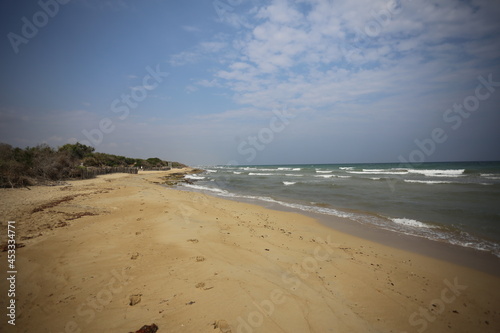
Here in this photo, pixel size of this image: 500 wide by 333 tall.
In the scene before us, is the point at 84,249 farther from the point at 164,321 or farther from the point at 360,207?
the point at 360,207

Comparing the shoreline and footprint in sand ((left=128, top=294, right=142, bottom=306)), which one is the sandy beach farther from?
the shoreline

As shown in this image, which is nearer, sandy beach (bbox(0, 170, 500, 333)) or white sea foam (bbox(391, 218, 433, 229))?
sandy beach (bbox(0, 170, 500, 333))

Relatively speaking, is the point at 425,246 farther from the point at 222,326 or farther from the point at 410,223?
the point at 222,326

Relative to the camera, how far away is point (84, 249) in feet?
16.9

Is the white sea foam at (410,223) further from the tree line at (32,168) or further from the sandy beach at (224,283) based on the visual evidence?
the tree line at (32,168)

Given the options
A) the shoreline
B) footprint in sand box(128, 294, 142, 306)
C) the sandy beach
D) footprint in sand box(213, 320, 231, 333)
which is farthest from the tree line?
the shoreline

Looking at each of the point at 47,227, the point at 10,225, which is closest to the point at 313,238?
the point at 47,227

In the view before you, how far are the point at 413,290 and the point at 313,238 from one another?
10.8ft

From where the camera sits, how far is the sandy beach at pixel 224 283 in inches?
122

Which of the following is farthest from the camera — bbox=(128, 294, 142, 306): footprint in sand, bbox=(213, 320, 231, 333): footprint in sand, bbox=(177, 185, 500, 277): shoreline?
bbox=(177, 185, 500, 277): shoreline

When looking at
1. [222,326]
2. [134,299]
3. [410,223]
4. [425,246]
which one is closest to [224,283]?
[222,326]

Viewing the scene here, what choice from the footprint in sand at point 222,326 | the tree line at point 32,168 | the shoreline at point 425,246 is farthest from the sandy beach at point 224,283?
the tree line at point 32,168

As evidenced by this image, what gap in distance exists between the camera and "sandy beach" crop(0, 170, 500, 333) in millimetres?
3090

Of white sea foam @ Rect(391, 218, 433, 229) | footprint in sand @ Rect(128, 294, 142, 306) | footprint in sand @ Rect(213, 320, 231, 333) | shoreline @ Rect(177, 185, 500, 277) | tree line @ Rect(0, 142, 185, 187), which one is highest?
tree line @ Rect(0, 142, 185, 187)
